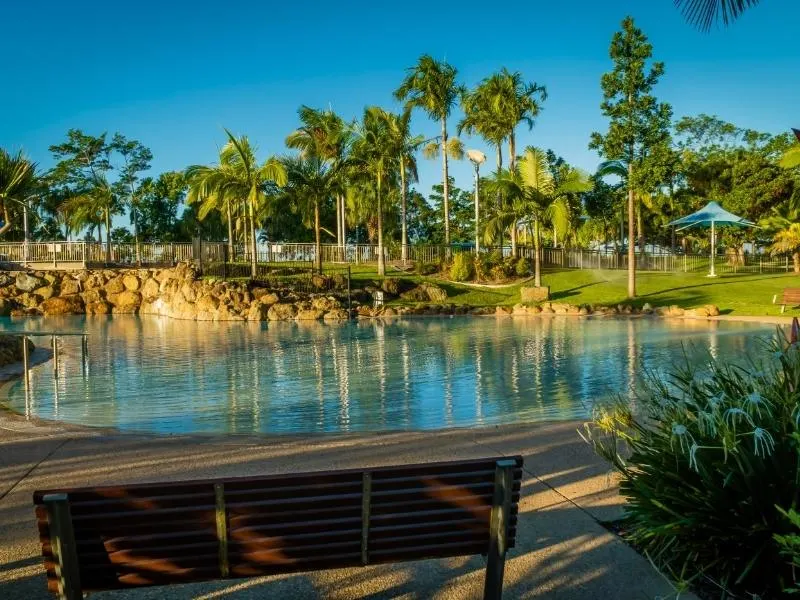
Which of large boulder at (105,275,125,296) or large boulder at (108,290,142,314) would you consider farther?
large boulder at (105,275,125,296)

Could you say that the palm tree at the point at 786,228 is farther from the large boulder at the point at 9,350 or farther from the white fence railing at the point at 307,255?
the large boulder at the point at 9,350

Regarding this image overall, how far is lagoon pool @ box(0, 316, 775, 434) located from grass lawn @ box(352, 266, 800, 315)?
783 cm

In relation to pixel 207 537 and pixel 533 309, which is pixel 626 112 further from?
→ pixel 207 537

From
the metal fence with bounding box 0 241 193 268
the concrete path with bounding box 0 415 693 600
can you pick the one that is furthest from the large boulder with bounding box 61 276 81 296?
the concrete path with bounding box 0 415 693 600

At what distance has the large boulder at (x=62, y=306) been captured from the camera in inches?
1614

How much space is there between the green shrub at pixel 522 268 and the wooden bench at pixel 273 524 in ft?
128

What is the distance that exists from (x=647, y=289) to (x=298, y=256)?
22156 mm

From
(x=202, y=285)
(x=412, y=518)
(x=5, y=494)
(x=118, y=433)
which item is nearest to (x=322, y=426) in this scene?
(x=118, y=433)

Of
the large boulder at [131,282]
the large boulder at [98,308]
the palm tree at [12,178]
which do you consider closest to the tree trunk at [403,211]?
the large boulder at [131,282]

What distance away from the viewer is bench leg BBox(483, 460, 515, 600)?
3.94 m

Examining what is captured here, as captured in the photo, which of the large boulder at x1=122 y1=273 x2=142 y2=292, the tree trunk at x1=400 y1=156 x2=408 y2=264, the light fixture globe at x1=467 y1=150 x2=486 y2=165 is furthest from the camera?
the light fixture globe at x1=467 y1=150 x2=486 y2=165

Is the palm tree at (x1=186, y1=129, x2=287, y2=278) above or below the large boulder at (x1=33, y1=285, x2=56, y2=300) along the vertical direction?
above

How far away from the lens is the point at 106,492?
3443 millimetres

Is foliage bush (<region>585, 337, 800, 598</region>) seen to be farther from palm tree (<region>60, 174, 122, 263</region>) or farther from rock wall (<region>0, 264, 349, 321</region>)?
palm tree (<region>60, 174, 122, 263</region>)
